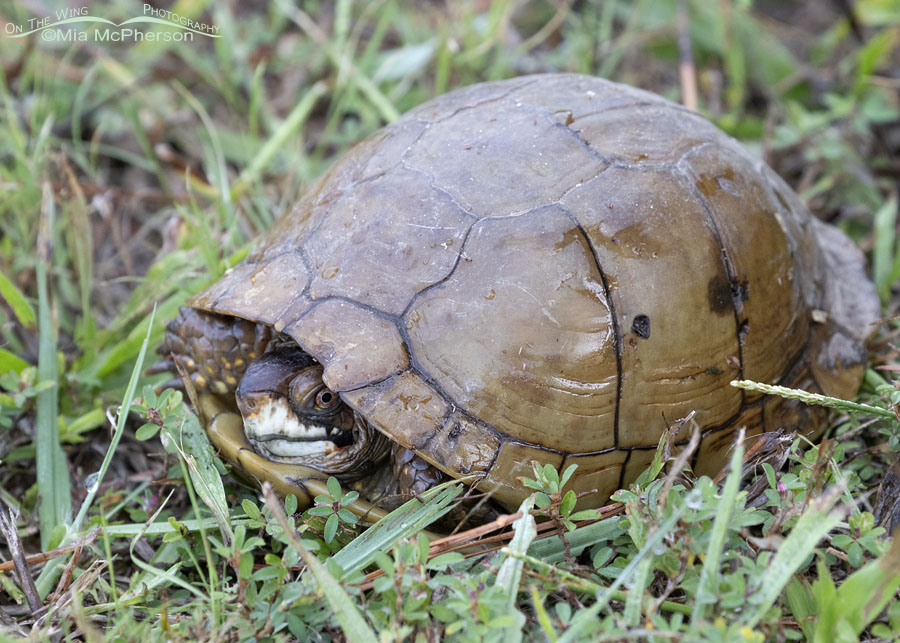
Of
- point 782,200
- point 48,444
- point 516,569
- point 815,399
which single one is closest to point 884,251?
point 782,200

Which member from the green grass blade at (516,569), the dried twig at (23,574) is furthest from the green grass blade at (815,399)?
the dried twig at (23,574)

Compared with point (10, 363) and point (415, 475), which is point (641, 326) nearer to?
point (415, 475)

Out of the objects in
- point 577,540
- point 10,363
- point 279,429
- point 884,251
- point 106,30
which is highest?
point 106,30

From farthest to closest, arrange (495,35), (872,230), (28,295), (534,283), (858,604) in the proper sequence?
(495,35) → (872,230) → (28,295) → (534,283) → (858,604)

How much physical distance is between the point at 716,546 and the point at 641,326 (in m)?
0.58

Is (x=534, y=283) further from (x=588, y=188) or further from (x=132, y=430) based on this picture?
(x=132, y=430)

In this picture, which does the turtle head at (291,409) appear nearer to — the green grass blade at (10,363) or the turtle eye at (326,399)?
the turtle eye at (326,399)

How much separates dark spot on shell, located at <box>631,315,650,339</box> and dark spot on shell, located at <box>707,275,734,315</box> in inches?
7.6

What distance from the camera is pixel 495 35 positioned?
3246mm

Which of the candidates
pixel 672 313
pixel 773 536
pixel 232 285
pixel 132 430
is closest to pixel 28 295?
pixel 132 430

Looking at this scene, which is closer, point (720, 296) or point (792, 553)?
point (792, 553)

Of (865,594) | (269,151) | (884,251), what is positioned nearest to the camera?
(865,594)

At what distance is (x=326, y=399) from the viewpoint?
1.79m

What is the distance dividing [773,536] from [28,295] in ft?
7.37
